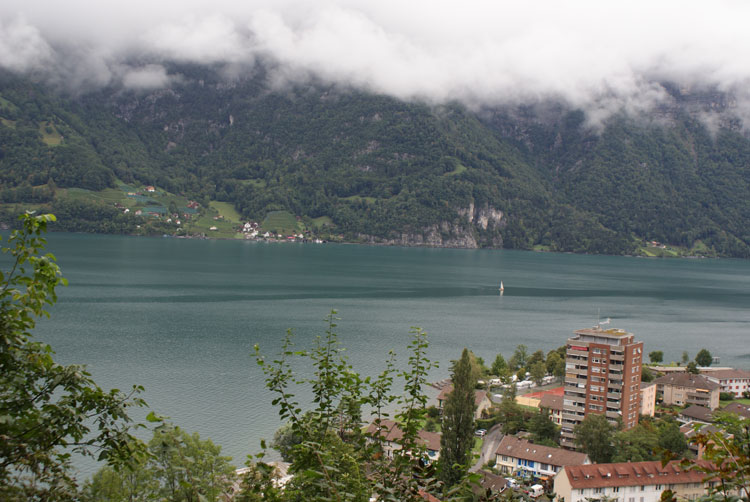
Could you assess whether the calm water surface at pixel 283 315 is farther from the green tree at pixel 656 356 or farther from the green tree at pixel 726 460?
the green tree at pixel 726 460

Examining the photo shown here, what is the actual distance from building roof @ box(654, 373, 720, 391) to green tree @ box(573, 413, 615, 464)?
18586mm

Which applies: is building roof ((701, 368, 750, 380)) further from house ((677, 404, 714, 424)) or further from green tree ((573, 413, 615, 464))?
green tree ((573, 413, 615, 464))

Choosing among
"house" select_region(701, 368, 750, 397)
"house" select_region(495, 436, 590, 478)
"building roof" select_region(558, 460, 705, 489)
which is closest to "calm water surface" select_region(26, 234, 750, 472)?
"house" select_region(701, 368, 750, 397)

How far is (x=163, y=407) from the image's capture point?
1479 inches

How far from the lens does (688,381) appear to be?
164ft

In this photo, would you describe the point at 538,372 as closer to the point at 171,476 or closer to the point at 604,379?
the point at 604,379

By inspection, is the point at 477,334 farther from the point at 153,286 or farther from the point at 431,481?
the point at 431,481

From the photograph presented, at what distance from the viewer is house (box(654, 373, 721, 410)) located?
48.0 m

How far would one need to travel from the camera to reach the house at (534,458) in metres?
32.2

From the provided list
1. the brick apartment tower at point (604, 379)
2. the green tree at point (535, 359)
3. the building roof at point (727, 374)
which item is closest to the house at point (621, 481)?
the brick apartment tower at point (604, 379)

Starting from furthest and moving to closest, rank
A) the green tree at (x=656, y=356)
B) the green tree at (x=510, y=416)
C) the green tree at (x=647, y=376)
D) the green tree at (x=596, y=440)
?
1. the green tree at (x=656, y=356)
2. the green tree at (x=647, y=376)
3. the green tree at (x=510, y=416)
4. the green tree at (x=596, y=440)

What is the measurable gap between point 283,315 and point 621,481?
168 feet

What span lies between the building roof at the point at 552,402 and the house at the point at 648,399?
591 centimetres

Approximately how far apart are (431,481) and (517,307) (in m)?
91.7
